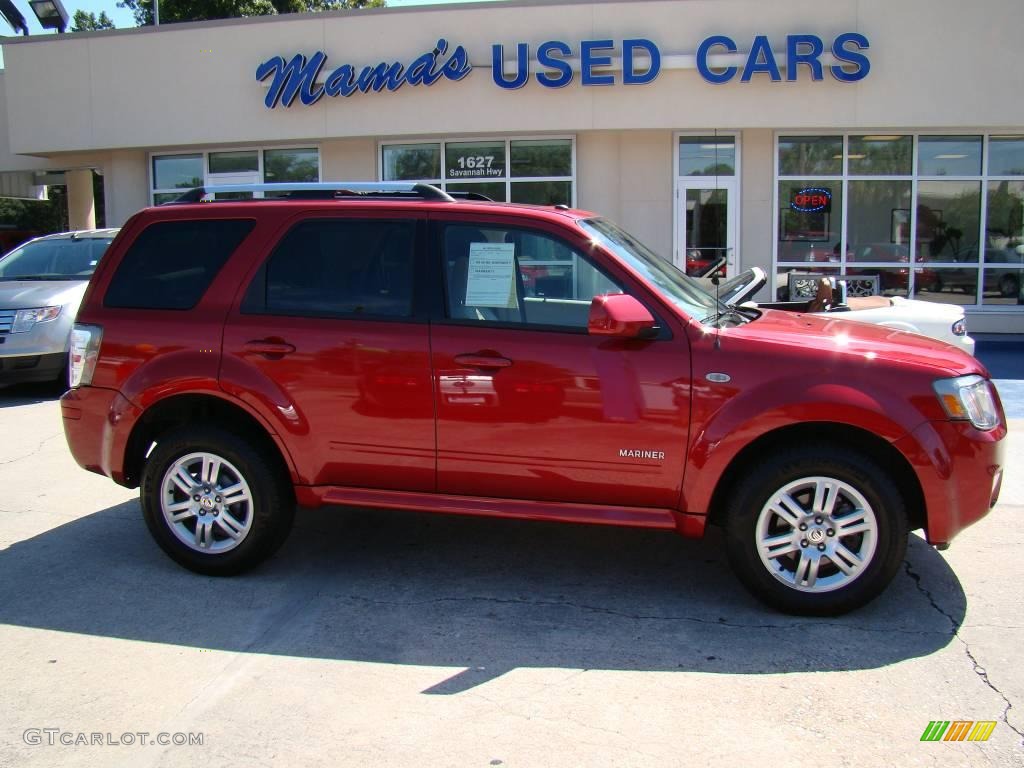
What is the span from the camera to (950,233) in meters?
14.0

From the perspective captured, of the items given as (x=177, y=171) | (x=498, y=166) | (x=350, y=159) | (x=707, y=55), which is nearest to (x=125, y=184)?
(x=177, y=171)

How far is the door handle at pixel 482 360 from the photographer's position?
4.34 metres

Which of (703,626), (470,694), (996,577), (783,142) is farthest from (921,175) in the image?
(470,694)

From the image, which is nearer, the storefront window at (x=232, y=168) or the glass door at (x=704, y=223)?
the glass door at (x=704, y=223)

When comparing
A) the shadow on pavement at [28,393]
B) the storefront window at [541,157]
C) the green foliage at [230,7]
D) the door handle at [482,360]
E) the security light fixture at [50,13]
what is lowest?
the shadow on pavement at [28,393]

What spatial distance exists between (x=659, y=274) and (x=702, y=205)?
9.59m

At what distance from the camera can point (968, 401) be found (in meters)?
4.11

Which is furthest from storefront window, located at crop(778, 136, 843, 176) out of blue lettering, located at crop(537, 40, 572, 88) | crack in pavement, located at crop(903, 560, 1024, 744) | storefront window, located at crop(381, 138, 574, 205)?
crack in pavement, located at crop(903, 560, 1024, 744)

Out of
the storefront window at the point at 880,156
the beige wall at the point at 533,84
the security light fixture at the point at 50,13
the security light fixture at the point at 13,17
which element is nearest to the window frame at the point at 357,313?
the beige wall at the point at 533,84

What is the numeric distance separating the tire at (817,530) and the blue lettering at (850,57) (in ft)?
34.0

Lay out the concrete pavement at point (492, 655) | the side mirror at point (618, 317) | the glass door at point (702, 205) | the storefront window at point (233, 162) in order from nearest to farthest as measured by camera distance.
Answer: the concrete pavement at point (492, 655) < the side mirror at point (618, 317) < the glass door at point (702, 205) < the storefront window at point (233, 162)

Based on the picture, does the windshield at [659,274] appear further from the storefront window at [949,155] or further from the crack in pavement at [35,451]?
the storefront window at [949,155]

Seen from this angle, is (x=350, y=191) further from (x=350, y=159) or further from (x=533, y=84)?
(x=350, y=159)

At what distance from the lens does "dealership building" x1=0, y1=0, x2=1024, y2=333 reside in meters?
12.9
